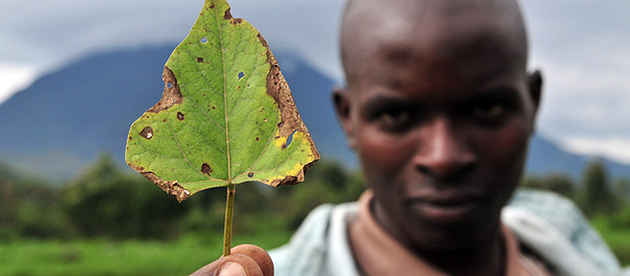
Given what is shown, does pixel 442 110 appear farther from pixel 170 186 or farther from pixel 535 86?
pixel 170 186

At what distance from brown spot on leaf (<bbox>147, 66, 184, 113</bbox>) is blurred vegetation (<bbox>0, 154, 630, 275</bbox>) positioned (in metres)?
3.24

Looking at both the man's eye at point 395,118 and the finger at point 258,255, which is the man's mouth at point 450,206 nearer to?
the man's eye at point 395,118

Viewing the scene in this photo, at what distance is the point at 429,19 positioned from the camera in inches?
41.8

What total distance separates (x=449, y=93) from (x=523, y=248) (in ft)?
2.72

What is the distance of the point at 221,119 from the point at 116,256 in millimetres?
3941

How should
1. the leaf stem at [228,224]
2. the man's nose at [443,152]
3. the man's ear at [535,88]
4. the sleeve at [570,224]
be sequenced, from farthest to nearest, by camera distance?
the sleeve at [570,224]
the man's ear at [535,88]
the man's nose at [443,152]
the leaf stem at [228,224]

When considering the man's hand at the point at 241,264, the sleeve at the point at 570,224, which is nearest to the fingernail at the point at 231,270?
the man's hand at the point at 241,264

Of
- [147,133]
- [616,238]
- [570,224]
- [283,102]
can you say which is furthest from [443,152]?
[616,238]

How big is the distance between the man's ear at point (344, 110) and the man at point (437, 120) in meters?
0.04

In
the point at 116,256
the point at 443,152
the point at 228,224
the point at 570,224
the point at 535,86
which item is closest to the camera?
the point at 228,224

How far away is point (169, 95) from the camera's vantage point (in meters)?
0.61

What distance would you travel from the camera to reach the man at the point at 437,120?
1035 mm

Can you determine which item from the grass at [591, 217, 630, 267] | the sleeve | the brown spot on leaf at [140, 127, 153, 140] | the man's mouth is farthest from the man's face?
the grass at [591, 217, 630, 267]

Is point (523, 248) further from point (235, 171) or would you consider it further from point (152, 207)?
point (152, 207)
